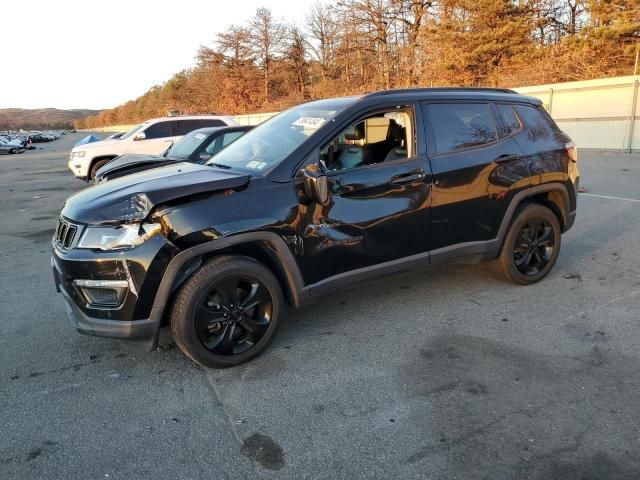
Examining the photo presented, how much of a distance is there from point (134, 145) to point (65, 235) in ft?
35.8

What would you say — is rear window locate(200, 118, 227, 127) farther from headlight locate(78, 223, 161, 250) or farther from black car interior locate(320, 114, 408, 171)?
headlight locate(78, 223, 161, 250)

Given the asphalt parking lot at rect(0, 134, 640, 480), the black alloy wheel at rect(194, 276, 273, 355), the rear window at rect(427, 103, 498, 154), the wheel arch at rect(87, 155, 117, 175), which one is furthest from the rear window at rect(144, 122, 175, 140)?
the black alloy wheel at rect(194, 276, 273, 355)

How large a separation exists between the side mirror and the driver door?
0.13 metres

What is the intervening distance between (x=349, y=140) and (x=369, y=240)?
0.88m

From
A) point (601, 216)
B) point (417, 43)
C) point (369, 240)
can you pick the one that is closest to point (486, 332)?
point (369, 240)

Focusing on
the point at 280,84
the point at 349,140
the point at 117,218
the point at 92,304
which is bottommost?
the point at 92,304

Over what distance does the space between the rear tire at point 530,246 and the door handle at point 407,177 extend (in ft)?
4.03

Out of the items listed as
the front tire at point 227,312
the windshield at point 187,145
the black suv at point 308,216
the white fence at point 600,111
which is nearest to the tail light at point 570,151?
the black suv at point 308,216

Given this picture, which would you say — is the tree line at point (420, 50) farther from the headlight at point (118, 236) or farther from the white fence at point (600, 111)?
the headlight at point (118, 236)

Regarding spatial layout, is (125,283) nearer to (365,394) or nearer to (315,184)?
(315,184)

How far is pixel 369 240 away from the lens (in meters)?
3.65

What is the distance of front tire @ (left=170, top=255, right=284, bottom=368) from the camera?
3.12 metres

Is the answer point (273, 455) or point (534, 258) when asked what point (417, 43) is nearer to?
point (534, 258)

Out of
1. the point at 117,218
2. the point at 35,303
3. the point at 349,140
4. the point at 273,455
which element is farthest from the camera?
the point at 35,303
